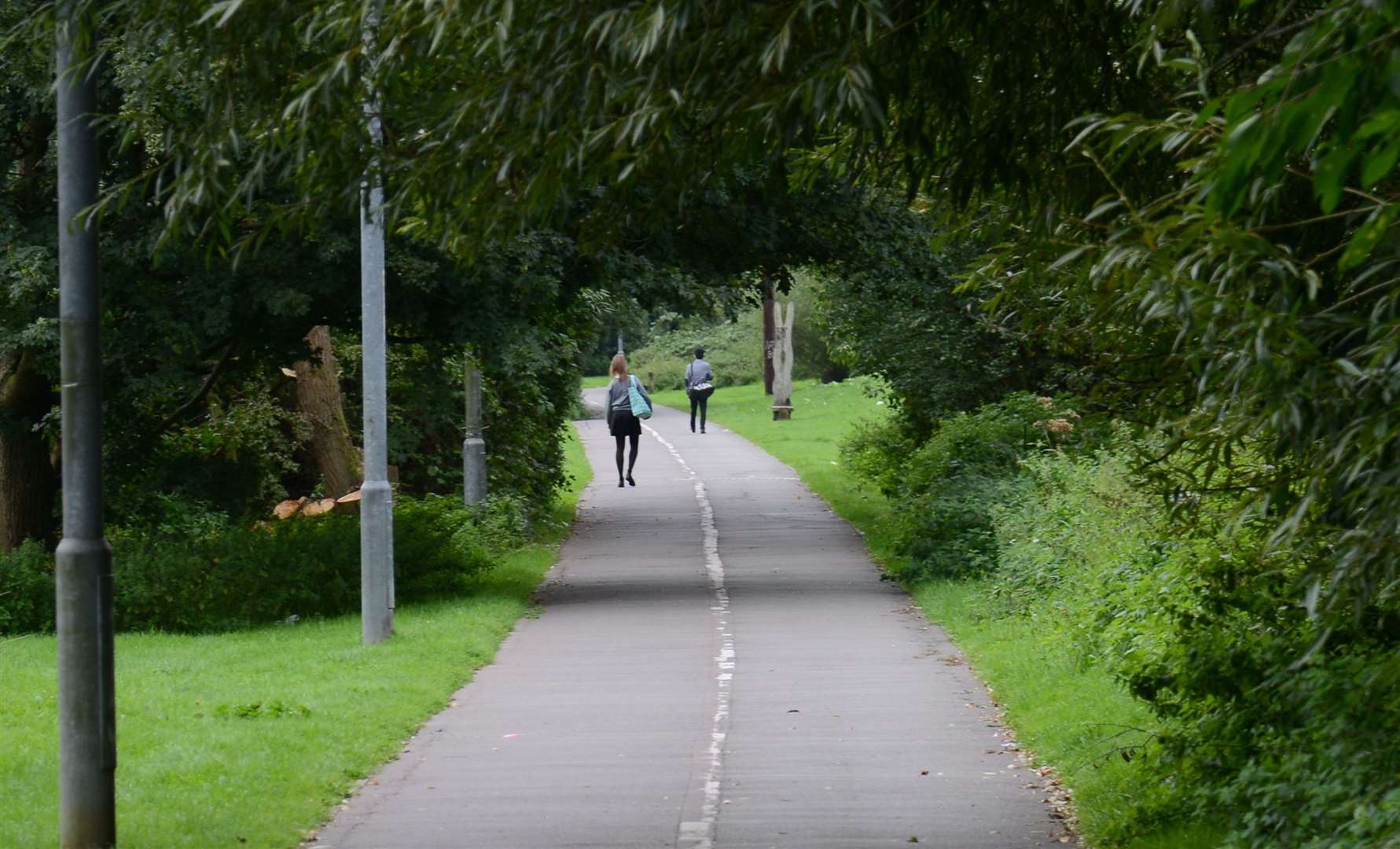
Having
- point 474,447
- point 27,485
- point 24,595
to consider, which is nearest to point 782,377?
point 474,447

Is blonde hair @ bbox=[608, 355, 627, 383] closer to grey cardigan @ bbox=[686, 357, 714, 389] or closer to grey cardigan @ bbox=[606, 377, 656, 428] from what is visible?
grey cardigan @ bbox=[606, 377, 656, 428]

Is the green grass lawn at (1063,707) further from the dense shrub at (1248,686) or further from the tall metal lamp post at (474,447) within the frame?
the tall metal lamp post at (474,447)

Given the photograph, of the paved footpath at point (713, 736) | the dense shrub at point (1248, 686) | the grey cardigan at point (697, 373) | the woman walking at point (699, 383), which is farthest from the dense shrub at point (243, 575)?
the grey cardigan at point (697, 373)

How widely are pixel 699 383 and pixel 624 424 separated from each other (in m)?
17.8

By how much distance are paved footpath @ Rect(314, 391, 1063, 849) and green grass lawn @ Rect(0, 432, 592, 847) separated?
0.94 feet

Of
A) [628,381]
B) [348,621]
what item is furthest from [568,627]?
[628,381]

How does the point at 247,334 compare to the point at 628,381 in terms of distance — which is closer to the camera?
the point at 247,334

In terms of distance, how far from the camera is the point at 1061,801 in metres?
8.70

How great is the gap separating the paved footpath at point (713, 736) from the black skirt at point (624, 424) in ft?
28.9

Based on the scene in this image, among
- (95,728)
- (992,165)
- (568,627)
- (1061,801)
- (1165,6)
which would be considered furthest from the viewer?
(568,627)

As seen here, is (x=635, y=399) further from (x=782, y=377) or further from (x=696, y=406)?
(x=782, y=377)

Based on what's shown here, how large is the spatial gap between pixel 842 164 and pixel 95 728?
170 inches

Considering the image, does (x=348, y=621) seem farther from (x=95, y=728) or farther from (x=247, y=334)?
(x=95, y=728)

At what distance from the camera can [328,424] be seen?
23.6 metres
